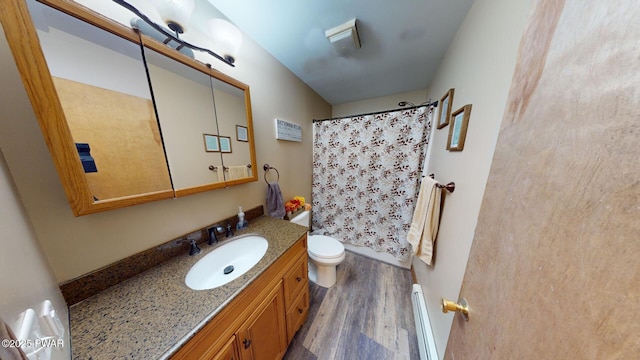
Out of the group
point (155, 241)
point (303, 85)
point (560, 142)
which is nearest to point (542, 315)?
point (560, 142)

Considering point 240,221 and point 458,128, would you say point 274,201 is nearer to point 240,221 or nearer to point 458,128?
point 240,221

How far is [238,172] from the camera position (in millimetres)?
1211

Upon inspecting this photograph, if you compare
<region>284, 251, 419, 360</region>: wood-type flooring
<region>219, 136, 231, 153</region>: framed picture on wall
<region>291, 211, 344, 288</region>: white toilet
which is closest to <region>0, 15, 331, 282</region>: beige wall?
<region>219, 136, 231, 153</region>: framed picture on wall

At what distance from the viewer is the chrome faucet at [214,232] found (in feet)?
3.43

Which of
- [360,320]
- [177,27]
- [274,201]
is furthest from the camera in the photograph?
[274,201]

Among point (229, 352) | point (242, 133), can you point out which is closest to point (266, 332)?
point (229, 352)

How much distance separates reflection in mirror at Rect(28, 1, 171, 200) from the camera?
1.94 ft

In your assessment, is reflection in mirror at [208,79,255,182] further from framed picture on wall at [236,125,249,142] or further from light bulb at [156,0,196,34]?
light bulb at [156,0,196,34]

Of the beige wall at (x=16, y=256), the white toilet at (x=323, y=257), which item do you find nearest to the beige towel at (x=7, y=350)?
the beige wall at (x=16, y=256)

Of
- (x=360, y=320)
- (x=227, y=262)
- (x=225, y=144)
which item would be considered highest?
(x=225, y=144)

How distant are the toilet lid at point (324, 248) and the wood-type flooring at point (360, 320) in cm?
38

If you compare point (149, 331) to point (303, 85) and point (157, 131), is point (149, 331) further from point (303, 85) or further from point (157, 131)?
point (303, 85)

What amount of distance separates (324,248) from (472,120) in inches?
56.7

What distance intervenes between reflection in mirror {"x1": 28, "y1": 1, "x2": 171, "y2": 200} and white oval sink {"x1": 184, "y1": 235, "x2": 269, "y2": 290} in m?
0.48
